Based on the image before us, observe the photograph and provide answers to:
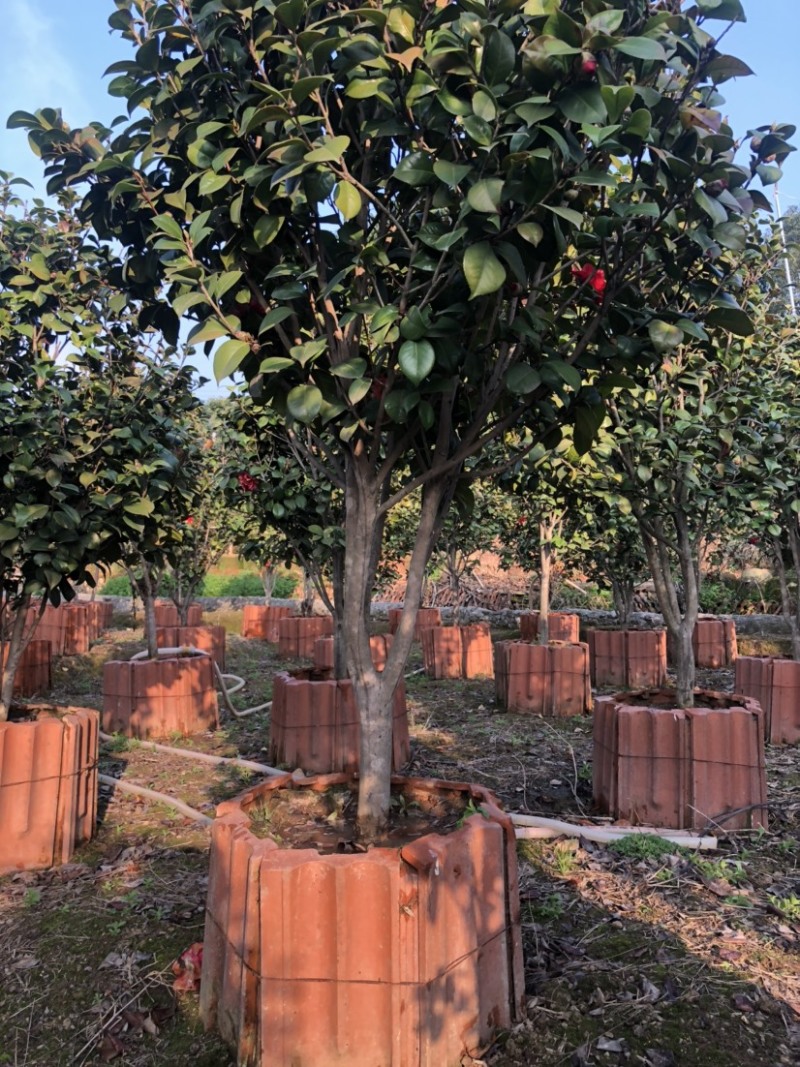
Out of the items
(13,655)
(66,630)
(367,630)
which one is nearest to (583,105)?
(367,630)

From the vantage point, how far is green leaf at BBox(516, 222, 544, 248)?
1.80 meters

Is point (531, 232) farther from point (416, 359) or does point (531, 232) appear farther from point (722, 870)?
point (722, 870)

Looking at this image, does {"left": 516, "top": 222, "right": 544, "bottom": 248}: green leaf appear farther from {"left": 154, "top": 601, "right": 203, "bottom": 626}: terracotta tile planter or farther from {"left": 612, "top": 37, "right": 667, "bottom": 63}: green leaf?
{"left": 154, "top": 601, "right": 203, "bottom": 626}: terracotta tile planter

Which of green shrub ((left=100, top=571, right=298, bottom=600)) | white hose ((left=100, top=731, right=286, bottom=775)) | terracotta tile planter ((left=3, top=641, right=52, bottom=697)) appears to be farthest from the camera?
green shrub ((left=100, top=571, right=298, bottom=600))

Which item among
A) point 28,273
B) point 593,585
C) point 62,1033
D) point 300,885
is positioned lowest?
point 62,1033

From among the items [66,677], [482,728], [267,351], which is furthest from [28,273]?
[66,677]

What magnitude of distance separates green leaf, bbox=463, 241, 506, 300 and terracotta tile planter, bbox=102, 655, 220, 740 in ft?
19.7

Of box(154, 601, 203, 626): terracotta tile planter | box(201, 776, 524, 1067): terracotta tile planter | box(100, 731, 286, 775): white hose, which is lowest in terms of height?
box(100, 731, 286, 775): white hose

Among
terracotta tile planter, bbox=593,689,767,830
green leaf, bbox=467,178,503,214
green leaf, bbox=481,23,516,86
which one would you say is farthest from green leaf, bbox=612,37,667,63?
terracotta tile planter, bbox=593,689,767,830

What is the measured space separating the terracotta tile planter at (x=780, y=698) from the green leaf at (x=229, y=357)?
6107 millimetres

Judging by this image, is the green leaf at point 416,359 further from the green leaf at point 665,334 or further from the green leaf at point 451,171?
the green leaf at point 665,334

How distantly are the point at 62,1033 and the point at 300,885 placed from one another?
108 cm

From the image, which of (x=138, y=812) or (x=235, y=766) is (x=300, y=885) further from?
(x=235, y=766)

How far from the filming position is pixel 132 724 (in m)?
6.79
